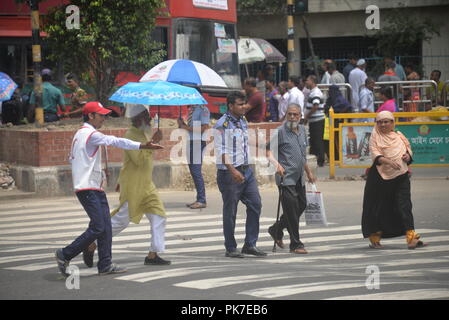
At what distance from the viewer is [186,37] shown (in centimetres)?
2222

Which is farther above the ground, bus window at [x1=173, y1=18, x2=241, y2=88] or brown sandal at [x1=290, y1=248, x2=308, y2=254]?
bus window at [x1=173, y1=18, x2=241, y2=88]

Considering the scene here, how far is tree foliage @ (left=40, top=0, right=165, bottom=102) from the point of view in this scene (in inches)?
708

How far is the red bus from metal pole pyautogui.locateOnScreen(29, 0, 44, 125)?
1.87m

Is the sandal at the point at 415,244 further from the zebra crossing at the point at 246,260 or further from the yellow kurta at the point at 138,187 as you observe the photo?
the yellow kurta at the point at 138,187

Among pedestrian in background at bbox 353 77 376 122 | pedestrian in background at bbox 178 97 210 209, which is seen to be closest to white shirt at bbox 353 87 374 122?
pedestrian in background at bbox 353 77 376 122

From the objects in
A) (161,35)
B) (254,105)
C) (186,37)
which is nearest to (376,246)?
(254,105)

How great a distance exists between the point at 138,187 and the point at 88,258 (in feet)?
→ 2.84

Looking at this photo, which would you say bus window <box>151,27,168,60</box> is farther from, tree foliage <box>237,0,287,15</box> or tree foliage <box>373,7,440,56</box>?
tree foliage <box>237,0,287,15</box>

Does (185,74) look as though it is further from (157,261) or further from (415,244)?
(157,261)

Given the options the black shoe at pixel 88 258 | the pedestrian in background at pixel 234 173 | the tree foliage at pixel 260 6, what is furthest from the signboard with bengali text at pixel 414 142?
the tree foliage at pixel 260 6
